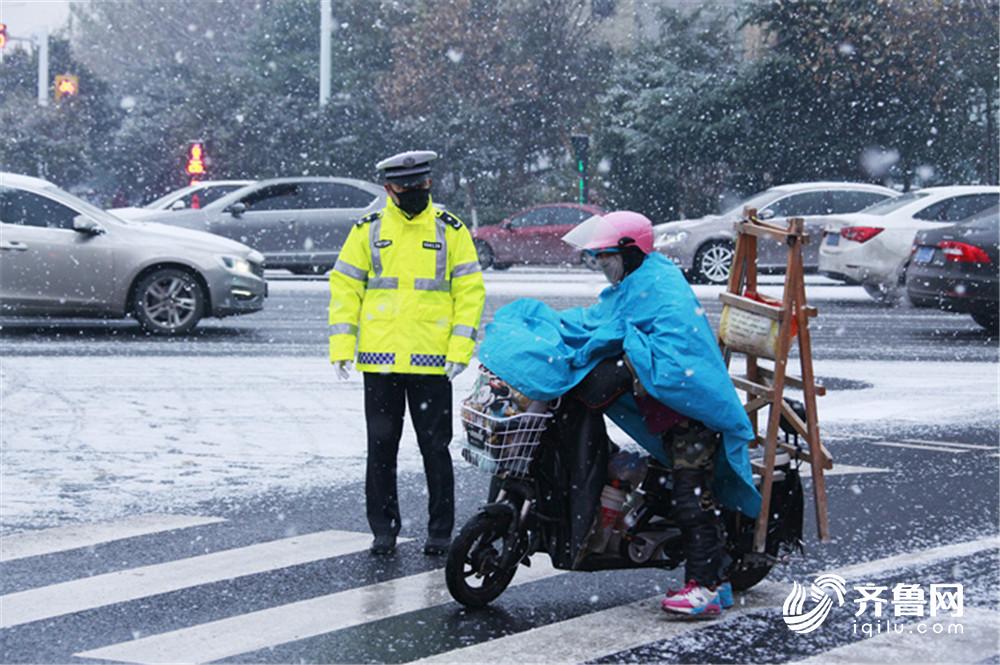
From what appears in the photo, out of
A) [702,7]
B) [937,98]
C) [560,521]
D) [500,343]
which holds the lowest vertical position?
[560,521]

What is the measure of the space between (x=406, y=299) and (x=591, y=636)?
1.73m

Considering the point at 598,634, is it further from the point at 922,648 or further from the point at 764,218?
the point at 764,218

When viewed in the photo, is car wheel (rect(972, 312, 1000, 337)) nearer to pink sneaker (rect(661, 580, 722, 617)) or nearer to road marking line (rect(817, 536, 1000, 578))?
road marking line (rect(817, 536, 1000, 578))

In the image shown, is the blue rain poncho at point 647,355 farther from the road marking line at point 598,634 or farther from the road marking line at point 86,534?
the road marking line at point 86,534

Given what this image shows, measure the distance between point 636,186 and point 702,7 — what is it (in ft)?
17.5

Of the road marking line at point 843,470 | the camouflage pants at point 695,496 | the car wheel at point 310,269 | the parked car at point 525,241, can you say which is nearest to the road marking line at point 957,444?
the road marking line at point 843,470

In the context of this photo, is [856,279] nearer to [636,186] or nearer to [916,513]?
[916,513]

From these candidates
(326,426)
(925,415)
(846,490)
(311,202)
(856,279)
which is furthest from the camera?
(311,202)

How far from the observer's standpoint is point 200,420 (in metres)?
10.5

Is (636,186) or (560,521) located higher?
(636,186)

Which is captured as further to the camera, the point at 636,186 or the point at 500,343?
the point at 636,186

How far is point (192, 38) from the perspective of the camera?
239 ft

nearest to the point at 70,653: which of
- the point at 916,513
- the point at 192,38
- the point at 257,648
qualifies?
the point at 257,648

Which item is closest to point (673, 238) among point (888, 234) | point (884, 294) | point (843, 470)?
point (884, 294)
